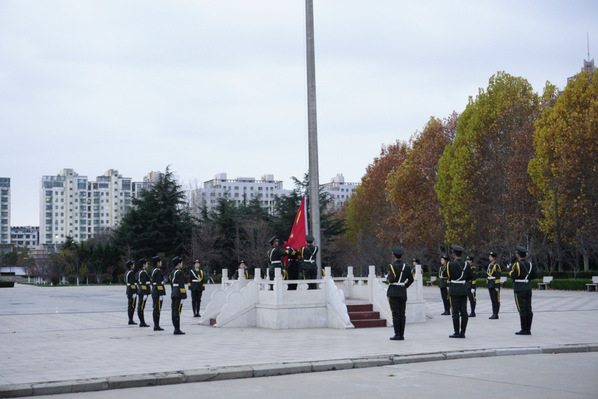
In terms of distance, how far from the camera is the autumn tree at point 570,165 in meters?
39.0

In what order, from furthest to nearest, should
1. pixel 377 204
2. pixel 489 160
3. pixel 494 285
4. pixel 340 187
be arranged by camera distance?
pixel 340 187 < pixel 377 204 < pixel 489 160 < pixel 494 285

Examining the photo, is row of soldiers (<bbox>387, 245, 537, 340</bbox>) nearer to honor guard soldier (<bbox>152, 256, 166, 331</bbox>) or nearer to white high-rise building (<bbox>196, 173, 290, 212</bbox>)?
honor guard soldier (<bbox>152, 256, 166, 331</bbox>)

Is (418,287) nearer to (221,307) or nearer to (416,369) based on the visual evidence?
(221,307)

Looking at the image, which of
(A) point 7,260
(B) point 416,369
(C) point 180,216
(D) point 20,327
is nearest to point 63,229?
(A) point 7,260

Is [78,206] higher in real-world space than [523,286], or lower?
higher

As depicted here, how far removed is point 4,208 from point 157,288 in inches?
7770

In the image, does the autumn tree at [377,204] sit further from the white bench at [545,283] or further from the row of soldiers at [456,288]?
the row of soldiers at [456,288]

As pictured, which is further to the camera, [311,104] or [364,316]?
[311,104]

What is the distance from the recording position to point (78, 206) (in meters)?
180

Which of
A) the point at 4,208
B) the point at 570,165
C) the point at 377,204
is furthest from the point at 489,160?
the point at 4,208

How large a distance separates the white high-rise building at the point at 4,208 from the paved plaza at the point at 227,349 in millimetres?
192470

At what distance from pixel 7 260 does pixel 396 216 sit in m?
103

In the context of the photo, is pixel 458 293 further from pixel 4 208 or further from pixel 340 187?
pixel 4 208

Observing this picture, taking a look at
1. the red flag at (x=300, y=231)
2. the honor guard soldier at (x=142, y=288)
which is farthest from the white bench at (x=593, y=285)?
the honor guard soldier at (x=142, y=288)
